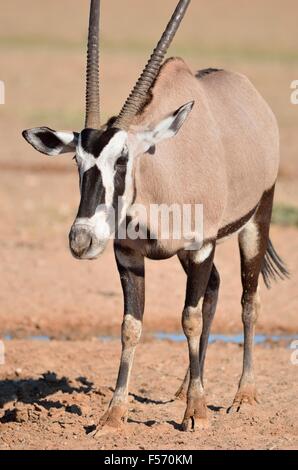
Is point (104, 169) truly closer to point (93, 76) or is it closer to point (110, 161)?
point (110, 161)

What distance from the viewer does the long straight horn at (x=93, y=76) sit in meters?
6.49

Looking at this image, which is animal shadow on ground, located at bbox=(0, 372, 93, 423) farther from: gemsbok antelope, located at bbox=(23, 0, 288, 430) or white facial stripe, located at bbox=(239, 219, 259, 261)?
white facial stripe, located at bbox=(239, 219, 259, 261)

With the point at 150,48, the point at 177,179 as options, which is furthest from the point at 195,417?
the point at 150,48

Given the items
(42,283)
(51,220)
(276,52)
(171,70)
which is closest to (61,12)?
(276,52)

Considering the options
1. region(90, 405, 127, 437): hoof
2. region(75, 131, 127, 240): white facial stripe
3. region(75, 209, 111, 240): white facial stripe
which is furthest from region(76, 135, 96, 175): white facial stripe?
region(90, 405, 127, 437): hoof

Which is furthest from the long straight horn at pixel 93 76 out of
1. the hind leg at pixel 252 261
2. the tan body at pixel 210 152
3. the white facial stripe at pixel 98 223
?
the hind leg at pixel 252 261

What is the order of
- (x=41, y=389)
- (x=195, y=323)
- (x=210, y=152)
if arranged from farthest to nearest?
(x=41, y=389), (x=210, y=152), (x=195, y=323)

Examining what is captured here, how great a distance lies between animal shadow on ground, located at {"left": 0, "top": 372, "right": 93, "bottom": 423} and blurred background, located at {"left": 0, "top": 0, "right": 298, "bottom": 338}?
62.1 inches

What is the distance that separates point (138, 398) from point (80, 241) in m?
2.03

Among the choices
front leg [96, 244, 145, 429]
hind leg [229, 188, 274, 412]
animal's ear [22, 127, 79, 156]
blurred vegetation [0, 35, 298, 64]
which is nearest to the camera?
animal's ear [22, 127, 79, 156]

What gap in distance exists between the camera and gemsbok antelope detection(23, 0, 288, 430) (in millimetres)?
6168

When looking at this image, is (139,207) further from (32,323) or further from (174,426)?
(32,323)

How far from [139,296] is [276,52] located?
32876 millimetres

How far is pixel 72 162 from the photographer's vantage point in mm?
18781
